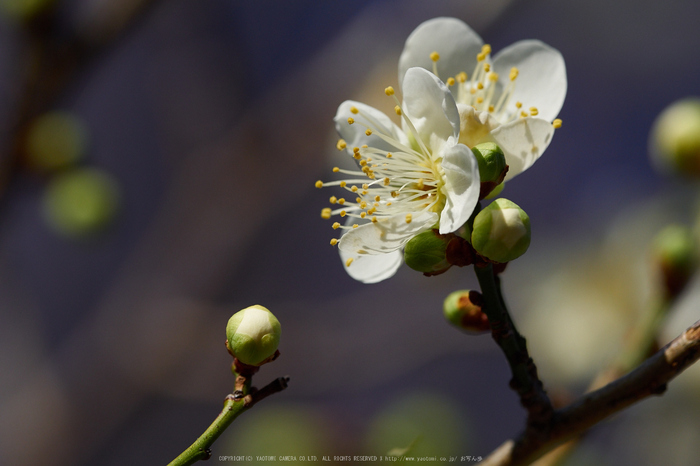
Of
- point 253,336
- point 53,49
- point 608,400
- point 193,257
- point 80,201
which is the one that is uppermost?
point 53,49

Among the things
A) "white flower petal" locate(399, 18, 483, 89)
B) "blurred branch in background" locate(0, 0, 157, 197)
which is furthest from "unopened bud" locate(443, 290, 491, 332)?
"blurred branch in background" locate(0, 0, 157, 197)

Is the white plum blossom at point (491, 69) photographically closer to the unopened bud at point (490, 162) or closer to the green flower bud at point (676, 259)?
the unopened bud at point (490, 162)

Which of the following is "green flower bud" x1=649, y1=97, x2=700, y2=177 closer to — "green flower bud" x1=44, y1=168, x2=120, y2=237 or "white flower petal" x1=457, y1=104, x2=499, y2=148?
"white flower petal" x1=457, y1=104, x2=499, y2=148

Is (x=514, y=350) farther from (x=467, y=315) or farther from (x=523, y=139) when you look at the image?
(x=523, y=139)

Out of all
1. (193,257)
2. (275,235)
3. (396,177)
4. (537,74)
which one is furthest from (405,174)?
(275,235)

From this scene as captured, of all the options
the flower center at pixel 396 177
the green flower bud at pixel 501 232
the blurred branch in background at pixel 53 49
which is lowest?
the green flower bud at pixel 501 232

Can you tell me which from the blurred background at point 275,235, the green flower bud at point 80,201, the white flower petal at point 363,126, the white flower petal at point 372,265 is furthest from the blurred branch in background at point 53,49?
the white flower petal at point 372,265

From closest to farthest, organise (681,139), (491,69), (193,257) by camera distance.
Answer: (491,69) → (681,139) → (193,257)
